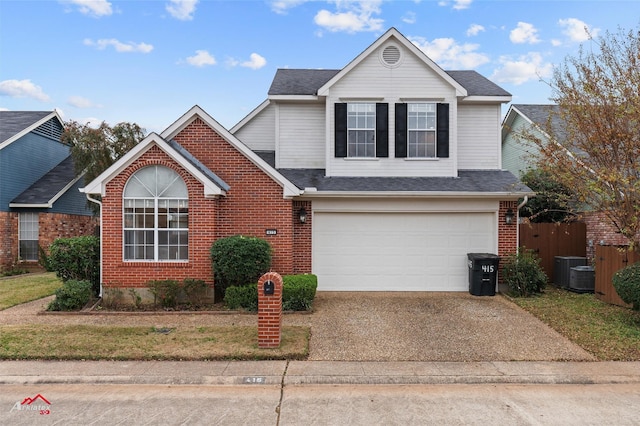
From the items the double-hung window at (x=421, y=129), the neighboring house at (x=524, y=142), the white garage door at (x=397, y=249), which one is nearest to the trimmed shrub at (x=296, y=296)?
the white garage door at (x=397, y=249)

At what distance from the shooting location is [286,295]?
9.59m

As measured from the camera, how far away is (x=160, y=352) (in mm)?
6840

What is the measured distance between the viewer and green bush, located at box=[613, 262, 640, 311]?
8.16 metres

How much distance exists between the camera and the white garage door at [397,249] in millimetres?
11898

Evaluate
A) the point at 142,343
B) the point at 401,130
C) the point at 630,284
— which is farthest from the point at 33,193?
the point at 630,284

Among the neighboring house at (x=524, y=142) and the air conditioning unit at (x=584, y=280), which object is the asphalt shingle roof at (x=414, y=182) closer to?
the air conditioning unit at (x=584, y=280)

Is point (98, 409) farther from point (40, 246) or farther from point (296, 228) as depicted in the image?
point (40, 246)

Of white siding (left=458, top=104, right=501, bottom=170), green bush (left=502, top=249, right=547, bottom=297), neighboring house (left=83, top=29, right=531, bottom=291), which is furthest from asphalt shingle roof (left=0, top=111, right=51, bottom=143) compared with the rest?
green bush (left=502, top=249, right=547, bottom=297)

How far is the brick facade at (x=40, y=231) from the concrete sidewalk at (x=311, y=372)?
42.5 feet

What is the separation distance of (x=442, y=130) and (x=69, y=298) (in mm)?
10589

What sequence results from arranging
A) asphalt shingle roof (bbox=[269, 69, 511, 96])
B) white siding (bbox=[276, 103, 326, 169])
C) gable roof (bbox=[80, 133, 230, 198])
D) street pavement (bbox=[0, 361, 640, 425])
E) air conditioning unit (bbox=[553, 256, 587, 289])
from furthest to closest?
white siding (bbox=[276, 103, 326, 169]), asphalt shingle roof (bbox=[269, 69, 511, 96]), air conditioning unit (bbox=[553, 256, 587, 289]), gable roof (bbox=[80, 133, 230, 198]), street pavement (bbox=[0, 361, 640, 425])

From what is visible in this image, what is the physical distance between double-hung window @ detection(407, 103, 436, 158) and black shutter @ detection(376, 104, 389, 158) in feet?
2.16

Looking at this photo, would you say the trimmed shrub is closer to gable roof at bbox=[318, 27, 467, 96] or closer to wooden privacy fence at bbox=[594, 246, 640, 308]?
gable roof at bbox=[318, 27, 467, 96]

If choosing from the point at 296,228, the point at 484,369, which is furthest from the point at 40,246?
the point at 484,369
